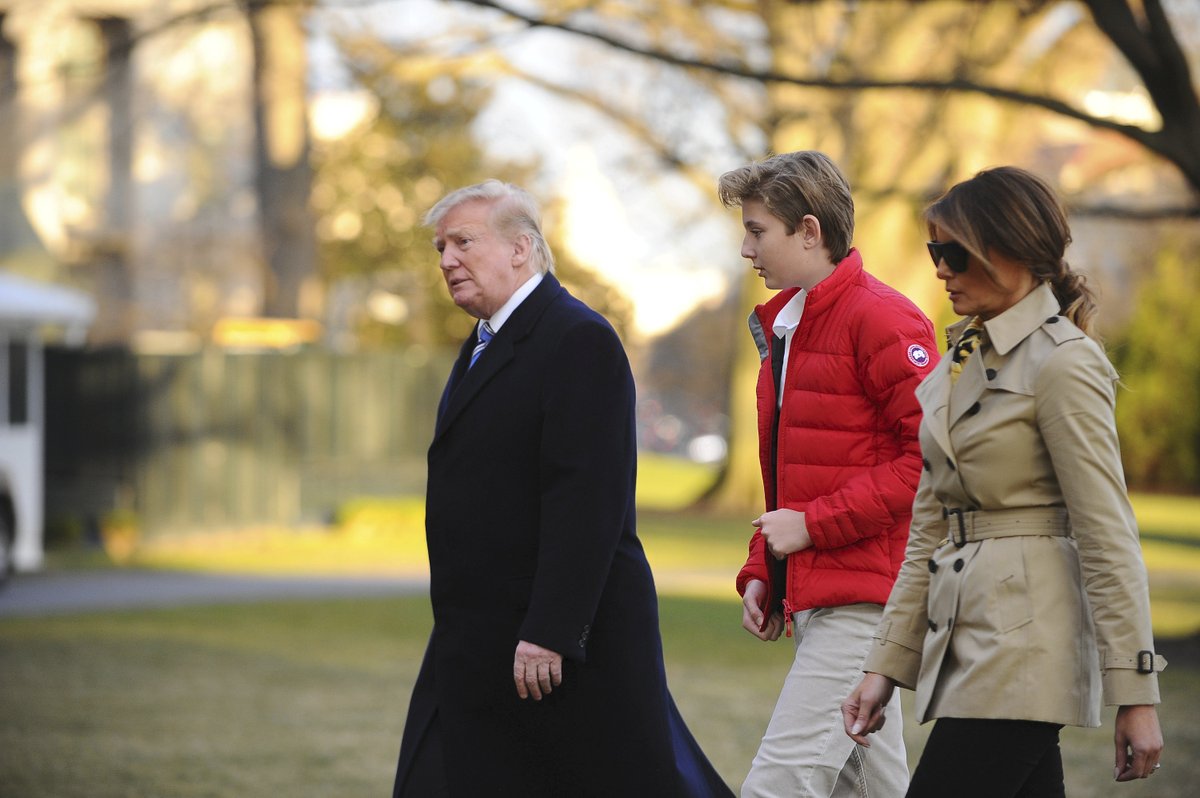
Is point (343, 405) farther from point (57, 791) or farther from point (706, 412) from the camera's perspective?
point (706, 412)

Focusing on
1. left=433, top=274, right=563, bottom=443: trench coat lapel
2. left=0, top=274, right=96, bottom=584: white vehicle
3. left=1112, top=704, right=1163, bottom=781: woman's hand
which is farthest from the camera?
left=0, top=274, right=96, bottom=584: white vehicle

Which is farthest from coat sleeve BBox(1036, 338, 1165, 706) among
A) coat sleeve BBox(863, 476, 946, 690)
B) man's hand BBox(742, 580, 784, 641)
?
man's hand BBox(742, 580, 784, 641)

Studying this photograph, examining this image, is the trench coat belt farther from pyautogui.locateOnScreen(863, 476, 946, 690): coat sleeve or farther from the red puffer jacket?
the red puffer jacket

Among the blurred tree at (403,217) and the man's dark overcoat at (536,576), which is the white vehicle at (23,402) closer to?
the blurred tree at (403,217)

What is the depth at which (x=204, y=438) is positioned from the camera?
2220 cm

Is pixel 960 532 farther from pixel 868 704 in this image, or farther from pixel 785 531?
pixel 785 531

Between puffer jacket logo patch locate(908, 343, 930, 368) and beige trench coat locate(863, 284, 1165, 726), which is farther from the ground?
puffer jacket logo patch locate(908, 343, 930, 368)

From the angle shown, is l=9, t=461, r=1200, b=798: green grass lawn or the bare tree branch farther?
the bare tree branch

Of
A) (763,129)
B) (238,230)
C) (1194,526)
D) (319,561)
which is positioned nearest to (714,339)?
(238,230)

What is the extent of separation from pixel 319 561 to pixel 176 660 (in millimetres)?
8069

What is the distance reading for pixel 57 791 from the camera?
24.6 feet

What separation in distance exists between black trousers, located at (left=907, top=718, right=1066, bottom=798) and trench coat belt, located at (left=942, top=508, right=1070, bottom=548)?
343mm

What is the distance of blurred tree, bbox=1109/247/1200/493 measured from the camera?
126 ft

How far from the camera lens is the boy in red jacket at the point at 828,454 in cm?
407
